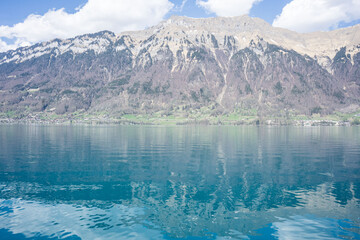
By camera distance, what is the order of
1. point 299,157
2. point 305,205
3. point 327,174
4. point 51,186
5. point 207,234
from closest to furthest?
1. point 207,234
2. point 305,205
3. point 51,186
4. point 327,174
5. point 299,157

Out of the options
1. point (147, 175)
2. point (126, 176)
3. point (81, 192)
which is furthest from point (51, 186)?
point (147, 175)

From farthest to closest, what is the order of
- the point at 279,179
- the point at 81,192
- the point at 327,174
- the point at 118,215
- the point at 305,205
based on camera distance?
the point at 327,174 < the point at 279,179 < the point at 81,192 < the point at 305,205 < the point at 118,215

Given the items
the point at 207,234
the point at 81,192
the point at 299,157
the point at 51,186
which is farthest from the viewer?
the point at 299,157

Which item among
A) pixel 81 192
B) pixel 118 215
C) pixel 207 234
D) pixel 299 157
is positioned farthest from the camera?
pixel 299 157

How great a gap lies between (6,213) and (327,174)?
152 ft

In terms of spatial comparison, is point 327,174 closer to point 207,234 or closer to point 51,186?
point 207,234

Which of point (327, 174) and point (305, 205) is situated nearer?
point (305, 205)

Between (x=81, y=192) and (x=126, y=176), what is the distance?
9.44 meters

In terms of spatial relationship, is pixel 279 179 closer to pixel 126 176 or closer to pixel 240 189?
pixel 240 189

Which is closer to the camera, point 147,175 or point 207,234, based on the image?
point 207,234

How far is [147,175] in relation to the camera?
42.0 m

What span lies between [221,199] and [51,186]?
23.2m

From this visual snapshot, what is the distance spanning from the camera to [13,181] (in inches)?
1469

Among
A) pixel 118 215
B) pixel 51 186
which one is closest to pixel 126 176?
pixel 51 186
